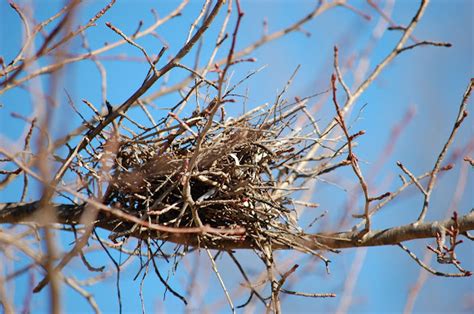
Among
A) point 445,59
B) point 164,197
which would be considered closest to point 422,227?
point 164,197

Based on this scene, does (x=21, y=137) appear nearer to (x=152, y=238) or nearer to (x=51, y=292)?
(x=152, y=238)

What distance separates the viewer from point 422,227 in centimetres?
250

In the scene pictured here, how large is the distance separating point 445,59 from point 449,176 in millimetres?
1317

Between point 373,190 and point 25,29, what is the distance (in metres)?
3.32

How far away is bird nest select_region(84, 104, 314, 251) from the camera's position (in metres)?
2.46

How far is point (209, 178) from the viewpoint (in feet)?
8.40

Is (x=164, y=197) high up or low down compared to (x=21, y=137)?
down

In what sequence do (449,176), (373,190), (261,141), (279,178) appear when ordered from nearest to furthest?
(261,141) → (279,178) → (373,190) → (449,176)

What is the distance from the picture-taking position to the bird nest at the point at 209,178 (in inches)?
96.9

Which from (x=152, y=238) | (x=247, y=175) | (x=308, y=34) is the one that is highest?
(x=308, y=34)

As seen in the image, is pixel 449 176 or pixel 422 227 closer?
pixel 422 227

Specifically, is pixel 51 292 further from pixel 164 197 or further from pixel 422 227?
pixel 422 227

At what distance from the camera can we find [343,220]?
4586 millimetres

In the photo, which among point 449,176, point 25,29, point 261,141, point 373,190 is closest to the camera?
point 261,141
